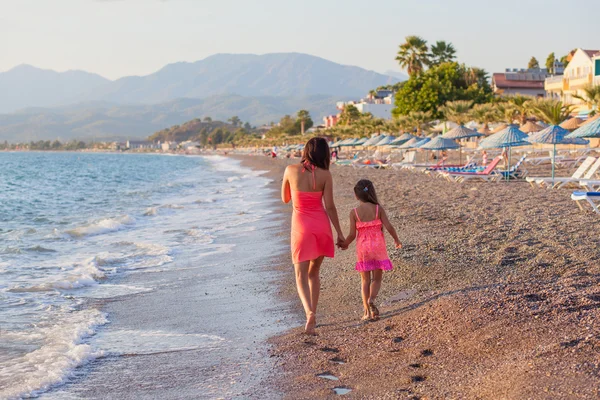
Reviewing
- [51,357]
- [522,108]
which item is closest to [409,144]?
[522,108]

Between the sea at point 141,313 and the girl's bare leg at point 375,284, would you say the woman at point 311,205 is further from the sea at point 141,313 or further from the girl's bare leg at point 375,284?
the sea at point 141,313

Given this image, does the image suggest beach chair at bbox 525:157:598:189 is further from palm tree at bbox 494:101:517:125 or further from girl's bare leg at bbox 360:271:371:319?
palm tree at bbox 494:101:517:125

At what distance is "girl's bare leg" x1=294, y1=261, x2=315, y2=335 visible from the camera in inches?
209

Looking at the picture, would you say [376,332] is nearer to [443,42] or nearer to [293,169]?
[293,169]

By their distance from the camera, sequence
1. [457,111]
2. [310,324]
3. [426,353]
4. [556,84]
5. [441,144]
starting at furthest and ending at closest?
[556,84], [457,111], [441,144], [310,324], [426,353]

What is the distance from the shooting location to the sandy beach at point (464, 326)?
3.88 meters

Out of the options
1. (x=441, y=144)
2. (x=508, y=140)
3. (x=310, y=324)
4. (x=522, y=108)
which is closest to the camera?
(x=310, y=324)

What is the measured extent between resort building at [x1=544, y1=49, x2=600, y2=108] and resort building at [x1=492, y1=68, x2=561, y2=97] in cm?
1680

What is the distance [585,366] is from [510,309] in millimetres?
1212

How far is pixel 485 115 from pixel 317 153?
40051mm

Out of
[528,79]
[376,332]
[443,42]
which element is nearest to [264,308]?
[376,332]

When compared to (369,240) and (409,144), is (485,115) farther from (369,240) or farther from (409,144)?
(369,240)

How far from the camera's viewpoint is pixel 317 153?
16.8ft

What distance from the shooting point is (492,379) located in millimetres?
3836
